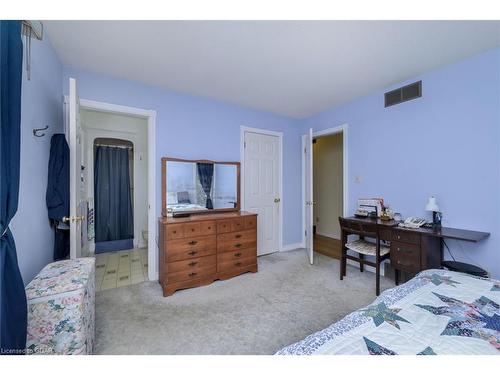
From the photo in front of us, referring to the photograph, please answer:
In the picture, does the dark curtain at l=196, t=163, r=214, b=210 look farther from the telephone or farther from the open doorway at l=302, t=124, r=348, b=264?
the telephone

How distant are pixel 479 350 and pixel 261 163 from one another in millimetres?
3126

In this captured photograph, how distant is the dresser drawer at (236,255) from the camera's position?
2.68m

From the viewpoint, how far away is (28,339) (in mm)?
1154

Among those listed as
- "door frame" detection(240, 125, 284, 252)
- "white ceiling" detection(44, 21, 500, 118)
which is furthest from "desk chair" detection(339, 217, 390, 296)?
"white ceiling" detection(44, 21, 500, 118)

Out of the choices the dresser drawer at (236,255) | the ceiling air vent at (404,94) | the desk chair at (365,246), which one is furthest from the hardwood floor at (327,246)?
the ceiling air vent at (404,94)

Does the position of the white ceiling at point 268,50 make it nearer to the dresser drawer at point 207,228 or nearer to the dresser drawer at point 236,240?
the dresser drawer at point 207,228

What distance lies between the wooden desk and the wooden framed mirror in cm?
203

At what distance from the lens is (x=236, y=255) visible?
280 cm

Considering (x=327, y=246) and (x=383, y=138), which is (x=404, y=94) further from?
(x=327, y=246)

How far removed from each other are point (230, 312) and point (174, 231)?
102 centimetres

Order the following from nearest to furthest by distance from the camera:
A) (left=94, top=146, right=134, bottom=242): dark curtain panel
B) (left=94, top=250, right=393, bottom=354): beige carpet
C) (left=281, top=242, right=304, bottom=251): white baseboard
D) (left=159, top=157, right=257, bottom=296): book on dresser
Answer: (left=94, top=250, right=393, bottom=354): beige carpet
(left=159, top=157, right=257, bottom=296): book on dresser
(left=281, top=242, right=304, bottom=251): white baseboard
(left=94, top=146, right=134, bottom=242): dark curtain panel

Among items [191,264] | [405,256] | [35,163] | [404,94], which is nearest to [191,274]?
[191,264]

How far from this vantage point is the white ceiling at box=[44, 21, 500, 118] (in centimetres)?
169
